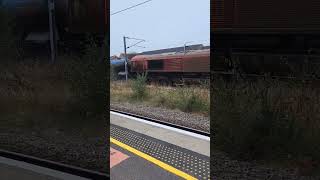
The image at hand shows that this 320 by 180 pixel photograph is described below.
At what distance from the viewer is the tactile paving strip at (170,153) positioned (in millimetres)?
4207

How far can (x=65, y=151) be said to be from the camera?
16.0 ft

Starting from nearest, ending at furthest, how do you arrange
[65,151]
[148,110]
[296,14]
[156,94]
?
[296,14], [65,151], [148,110], [156,94]

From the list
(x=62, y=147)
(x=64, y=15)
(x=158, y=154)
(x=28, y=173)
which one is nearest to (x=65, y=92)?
(x=62, y=147)

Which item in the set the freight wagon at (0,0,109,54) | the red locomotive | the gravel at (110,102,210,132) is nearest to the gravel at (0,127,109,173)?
the freight wagon at (0,0,109,54)

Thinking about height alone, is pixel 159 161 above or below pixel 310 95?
below

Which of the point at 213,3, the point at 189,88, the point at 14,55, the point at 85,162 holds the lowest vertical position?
the point at 85,162

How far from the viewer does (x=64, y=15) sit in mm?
4934

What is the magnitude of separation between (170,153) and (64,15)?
2177 mm

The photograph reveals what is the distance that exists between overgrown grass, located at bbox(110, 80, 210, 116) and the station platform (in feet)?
5.09

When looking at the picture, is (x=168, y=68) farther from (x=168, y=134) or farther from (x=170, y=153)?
(x=170, y=153)

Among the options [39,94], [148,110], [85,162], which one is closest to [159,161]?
[85,162]

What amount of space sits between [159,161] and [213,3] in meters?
1.87

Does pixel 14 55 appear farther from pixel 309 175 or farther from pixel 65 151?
pixel 309 175

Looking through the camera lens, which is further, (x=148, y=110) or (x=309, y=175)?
(x=148, y=110)
